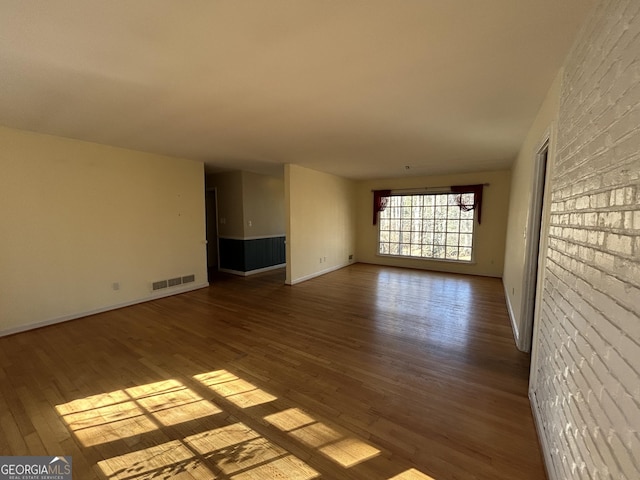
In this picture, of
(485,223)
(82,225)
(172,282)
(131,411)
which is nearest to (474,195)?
(485,223)

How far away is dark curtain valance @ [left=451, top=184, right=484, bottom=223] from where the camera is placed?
6.15m

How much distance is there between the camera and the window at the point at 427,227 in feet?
21.5

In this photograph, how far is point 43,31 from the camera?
1457 millimetres

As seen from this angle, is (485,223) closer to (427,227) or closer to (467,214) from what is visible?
(467,214)

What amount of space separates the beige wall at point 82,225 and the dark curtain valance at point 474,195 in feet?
19.0

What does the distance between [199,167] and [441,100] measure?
4.38 meters

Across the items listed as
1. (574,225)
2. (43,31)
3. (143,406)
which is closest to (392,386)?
(574,225)

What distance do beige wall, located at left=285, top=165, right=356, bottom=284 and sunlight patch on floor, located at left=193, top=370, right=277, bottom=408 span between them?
123 inches

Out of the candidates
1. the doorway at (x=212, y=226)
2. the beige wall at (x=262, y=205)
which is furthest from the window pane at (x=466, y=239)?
the doorway at (x=212, y=226)

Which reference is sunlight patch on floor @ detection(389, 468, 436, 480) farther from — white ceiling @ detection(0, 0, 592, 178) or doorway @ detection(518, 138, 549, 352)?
white ceiling @ detection(0, 0, 592, 178)

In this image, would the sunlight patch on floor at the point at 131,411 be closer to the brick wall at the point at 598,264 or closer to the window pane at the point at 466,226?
the brick wall at the point at 598,264

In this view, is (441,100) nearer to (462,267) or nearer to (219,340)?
(219,340)

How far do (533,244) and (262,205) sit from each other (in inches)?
212

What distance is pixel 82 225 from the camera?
372 centimetres
